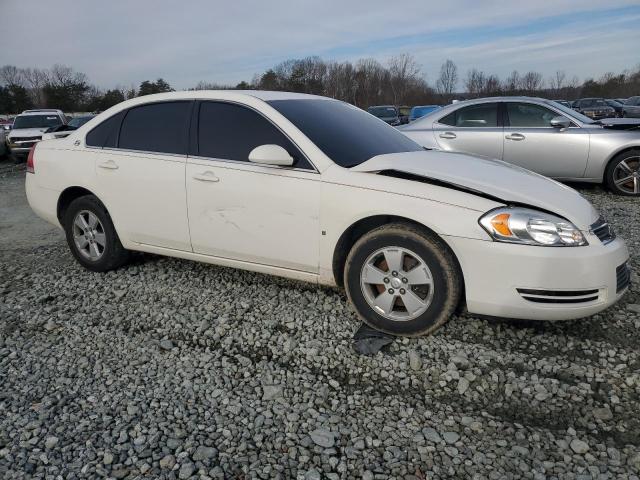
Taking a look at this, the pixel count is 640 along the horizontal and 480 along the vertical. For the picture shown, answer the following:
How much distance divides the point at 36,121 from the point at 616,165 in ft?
57.7

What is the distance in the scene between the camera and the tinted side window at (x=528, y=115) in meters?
7.97

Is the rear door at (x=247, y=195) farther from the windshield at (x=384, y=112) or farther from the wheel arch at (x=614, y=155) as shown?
the windshield at (x=384, y=112)

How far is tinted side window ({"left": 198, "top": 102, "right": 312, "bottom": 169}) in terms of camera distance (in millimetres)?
3723

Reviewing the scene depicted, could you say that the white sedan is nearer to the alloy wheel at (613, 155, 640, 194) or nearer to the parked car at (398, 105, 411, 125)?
the alloy wheel at (613, 155, 640, 194)

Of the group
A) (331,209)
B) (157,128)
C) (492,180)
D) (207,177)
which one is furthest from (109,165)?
(492,180)

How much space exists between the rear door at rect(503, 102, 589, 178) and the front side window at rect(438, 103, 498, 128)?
21 centimetres

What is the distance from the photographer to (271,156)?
11.3ft

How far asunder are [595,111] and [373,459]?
32.2 meters

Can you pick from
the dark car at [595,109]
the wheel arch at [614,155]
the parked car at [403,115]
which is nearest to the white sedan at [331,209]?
the wheel arch at [614,155]

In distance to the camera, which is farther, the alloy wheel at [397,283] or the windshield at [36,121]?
the windshield at [36,121]

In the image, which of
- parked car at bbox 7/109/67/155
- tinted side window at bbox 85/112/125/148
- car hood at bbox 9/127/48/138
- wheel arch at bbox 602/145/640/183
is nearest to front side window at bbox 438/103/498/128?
wheel arch at bbox 602/145/640/183

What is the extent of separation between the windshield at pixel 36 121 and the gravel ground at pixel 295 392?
1566 cm

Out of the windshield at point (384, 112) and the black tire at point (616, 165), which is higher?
the windshield at point (384, 112)

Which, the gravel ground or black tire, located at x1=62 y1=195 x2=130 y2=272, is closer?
the gravel ground
